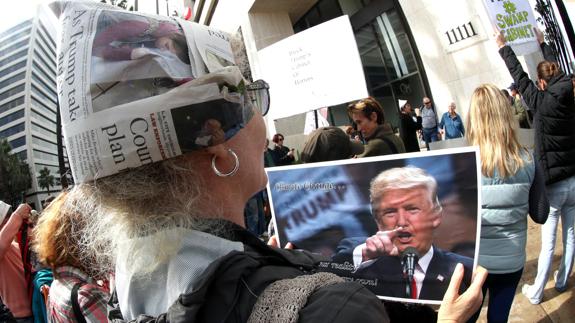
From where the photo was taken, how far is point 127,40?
90 cm

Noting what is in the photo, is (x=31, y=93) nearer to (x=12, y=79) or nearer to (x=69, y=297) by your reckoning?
(x=12, y=79)

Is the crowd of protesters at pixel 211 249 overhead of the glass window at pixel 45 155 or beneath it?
beneath

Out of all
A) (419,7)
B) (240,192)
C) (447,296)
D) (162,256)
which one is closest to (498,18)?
(447,296)

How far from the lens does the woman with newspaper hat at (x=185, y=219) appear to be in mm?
763

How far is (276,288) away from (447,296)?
83 cm

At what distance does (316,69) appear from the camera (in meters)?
4.28

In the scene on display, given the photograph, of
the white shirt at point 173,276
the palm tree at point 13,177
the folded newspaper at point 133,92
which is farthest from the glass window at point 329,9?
the white shirt at point 173,276

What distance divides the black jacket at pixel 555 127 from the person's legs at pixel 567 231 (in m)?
0.11

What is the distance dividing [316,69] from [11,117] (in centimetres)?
365

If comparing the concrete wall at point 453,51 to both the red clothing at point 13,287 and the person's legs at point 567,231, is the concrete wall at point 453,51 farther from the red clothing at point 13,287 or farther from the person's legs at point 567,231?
the red clothing at point 13,287

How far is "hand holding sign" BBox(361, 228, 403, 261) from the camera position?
1652 mm

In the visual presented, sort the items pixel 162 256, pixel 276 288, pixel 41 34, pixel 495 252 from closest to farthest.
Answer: pixel 276 288, pixel 162 256, pixel 41 34, pixel 495 252

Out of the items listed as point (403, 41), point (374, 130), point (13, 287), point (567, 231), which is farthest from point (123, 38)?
point (403, 41)

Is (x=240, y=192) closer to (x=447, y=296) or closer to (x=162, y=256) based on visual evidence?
(x=162, y=256)
